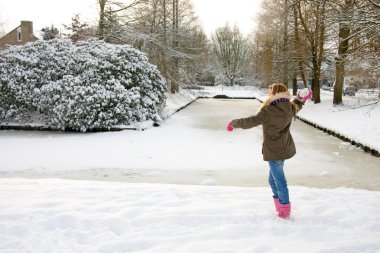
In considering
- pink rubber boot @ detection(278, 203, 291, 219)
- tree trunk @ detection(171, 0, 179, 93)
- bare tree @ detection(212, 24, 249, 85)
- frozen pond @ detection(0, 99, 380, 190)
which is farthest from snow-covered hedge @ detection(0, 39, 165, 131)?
bare tree @ detection(212, 24, 249, 85)

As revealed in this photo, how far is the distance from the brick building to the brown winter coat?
47813 mm

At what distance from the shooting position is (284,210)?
4.18 m

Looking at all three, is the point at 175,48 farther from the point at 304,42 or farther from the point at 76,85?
the point at 76,85

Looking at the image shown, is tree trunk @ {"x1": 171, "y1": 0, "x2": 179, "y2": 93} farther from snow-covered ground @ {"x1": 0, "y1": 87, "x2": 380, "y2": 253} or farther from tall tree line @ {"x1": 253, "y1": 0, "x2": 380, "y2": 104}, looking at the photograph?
snow-covered ground @ {"x1": 0, "y1": 87, "x2": 380, "y2": 253}

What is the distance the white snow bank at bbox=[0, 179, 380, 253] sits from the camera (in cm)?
349

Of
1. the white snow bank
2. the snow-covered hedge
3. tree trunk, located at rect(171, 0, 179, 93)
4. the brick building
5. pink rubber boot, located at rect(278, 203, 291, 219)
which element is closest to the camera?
the white snow bank

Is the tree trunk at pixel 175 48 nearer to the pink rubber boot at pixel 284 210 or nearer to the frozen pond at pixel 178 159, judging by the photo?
the frozen pond at pixel 178 159

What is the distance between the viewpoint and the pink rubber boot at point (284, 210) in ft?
13.7

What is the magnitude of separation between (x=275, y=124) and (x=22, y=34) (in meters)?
49.1

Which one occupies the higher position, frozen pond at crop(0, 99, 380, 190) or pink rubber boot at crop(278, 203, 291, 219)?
pink rubber boot at crop(278, 203, 291, 219)

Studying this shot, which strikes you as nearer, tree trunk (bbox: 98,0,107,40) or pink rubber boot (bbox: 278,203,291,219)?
pink rubber boot (bbox: 278,203,291,219)

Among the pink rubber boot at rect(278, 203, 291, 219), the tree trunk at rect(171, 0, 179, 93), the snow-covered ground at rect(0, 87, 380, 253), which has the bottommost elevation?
the snow-covered ground at rect(0, 87, 380, 253)

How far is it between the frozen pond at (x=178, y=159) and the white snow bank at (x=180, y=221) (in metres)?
1.58

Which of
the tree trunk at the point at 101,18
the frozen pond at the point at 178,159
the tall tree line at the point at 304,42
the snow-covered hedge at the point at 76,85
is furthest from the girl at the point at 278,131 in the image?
the tree trunk at the point at 101,18
